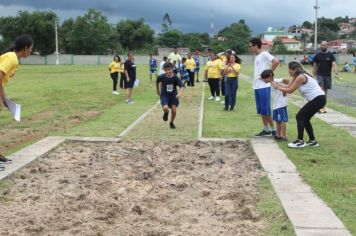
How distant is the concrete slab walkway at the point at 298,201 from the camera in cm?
491

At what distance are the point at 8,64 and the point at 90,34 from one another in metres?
83.2

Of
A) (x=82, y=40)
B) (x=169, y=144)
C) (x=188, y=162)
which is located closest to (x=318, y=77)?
(x=169, y=144)

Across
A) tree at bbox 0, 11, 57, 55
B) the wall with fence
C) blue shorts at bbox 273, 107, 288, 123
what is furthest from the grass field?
tree at bbox 0, 11, 57, 55

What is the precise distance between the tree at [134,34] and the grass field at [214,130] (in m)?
78.5

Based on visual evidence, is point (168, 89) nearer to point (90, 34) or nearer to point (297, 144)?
point (297, 144)

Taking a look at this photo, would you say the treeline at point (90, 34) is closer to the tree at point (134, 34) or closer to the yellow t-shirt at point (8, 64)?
the tree at point (134, 34)

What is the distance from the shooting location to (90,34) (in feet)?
291

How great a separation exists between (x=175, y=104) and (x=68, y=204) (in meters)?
6.38

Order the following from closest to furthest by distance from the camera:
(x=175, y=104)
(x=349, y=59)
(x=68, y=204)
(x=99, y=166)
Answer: (x=68, y=204)
(x=99, y=166)
(x=175, y=104)
(x=349, y=59)

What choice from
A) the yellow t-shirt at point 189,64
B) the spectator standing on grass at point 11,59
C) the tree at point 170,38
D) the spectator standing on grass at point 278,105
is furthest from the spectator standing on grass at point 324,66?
the tree at point 170,38

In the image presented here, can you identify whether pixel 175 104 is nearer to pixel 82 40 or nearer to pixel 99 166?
pixel 99 166

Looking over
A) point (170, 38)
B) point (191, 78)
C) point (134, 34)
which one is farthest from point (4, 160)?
point (170, 38)

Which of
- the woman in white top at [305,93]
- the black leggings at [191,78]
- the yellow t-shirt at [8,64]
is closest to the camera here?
the yellow t-shirt at [8,64]

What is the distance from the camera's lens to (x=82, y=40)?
89.6 metres
